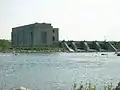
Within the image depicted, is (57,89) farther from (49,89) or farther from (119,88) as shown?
(119,88)

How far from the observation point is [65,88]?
33750 millimetres

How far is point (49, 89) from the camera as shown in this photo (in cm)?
3269

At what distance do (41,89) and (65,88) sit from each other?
2.46 meters

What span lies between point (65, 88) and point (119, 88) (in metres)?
16.2

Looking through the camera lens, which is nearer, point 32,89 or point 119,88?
point 119,88

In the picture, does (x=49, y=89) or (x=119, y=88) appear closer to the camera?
(x=119, y=88)

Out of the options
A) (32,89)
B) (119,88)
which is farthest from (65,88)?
(119,88)

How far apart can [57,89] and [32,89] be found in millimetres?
2298

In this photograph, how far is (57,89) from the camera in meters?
33.0

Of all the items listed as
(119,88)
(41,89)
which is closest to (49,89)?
(41,89)

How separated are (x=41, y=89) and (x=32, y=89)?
0.84 m

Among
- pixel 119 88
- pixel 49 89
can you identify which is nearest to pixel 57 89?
pixel 49 89

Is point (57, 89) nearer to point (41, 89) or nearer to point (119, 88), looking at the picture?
point (41, 89)

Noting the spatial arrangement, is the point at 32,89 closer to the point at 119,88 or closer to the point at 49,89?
the point at 49,89
